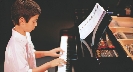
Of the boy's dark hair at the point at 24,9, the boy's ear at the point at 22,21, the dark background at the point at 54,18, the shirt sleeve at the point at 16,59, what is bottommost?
the shirt sleeve at the point at 16,59

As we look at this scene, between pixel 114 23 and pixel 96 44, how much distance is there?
1.07 metres

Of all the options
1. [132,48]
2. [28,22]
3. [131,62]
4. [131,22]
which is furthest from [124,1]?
[28,22]

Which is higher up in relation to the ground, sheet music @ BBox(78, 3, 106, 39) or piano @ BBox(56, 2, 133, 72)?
sheet music @ BBox(78, 3, 106, 39)

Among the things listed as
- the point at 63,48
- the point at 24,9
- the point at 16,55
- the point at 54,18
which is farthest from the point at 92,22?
the point at 54,18

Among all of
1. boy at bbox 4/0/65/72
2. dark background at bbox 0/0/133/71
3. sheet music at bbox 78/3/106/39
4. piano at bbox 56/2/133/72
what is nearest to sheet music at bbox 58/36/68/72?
piano at bbox 56/2/133/72

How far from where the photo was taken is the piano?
6.88 ft

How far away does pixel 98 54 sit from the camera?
242 centimetres

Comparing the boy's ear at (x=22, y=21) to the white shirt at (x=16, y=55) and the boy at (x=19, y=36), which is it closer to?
the boy at (x=19, y=36)

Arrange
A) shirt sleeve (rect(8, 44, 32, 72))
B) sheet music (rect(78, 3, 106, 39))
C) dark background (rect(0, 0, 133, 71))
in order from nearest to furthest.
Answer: shirt sleeve (rect(8, 44, 32, 72)) → sheet music (rect(78, 3, 106, 39)) → dark background (rect(0, 0, 133, 71))

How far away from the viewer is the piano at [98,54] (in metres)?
2.10

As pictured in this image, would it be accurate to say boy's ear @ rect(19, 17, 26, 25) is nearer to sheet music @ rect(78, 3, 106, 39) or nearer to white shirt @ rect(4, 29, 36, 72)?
white shirt @ rect(4, 29, 36, 72)

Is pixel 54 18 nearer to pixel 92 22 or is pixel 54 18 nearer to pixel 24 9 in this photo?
pixel 92 22

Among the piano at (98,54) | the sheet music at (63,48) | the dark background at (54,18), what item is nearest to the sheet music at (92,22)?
the piano at (98,54)

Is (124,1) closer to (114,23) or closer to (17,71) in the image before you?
(114,23)
